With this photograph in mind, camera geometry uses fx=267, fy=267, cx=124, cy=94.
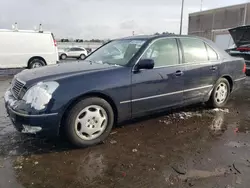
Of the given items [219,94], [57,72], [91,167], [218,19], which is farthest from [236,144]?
[218,19]

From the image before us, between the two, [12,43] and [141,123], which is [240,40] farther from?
[12,43]

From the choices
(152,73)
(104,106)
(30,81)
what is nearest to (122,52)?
(152,73)

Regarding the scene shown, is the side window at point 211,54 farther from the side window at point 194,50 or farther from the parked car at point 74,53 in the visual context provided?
the parked car at point 74,53

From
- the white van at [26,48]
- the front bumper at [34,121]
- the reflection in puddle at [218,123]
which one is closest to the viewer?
the front bumper at [34,121]

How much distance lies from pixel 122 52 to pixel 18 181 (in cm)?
259

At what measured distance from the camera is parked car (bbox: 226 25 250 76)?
826cm

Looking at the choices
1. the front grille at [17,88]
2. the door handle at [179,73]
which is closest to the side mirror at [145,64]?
the door handle at [179,73]

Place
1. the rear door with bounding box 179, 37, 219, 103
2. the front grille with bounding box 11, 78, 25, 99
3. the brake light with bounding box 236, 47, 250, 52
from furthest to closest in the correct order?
the brake light with bounding box 236, 47, 250, 52 → the rear door with bounding box 179, 37, 219, 103 → the front grille with bounding box 11, 78, 25, 99

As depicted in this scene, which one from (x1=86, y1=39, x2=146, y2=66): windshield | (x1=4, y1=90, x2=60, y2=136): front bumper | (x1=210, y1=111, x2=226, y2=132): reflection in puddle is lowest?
(x1=210, y1=111, x2=226, y2=132): reflection in puddle

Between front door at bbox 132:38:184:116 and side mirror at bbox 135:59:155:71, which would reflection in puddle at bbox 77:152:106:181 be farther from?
side mirror at bbox 135:59:155:71

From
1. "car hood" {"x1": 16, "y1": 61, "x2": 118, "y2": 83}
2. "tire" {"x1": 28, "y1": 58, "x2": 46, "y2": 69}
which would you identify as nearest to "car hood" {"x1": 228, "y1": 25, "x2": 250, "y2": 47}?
"car hood" {"x1": 16, "y1": 61, "x2": 118, "y2": 83}

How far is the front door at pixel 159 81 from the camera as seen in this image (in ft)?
13.6

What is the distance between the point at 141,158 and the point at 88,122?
88 centimetres

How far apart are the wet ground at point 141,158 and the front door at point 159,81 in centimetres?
45
